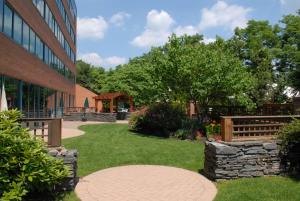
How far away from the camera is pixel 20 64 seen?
19.3m

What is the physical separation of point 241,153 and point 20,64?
13.8 meters

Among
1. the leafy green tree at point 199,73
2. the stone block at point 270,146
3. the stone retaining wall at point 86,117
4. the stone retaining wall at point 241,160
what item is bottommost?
the stone retaining wall at point 241,160

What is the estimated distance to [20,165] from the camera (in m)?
7.10

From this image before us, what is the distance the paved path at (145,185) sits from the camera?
28.0 ft

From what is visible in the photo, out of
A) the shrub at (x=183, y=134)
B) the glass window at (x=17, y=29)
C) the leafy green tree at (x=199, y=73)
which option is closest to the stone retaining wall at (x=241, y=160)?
the shrub at (x=183, y=134)

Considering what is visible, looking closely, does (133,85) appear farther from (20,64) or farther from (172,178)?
(172,178)

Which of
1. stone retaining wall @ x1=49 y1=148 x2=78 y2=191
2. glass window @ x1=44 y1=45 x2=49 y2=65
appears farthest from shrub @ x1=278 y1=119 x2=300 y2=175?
glass window @ x1=44 y1=45 x2=49 y2=65

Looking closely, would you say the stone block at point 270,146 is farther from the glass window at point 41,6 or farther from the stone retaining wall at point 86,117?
the stone retaining wall at point 86,117

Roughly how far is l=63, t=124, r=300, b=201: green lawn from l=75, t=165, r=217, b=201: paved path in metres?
0.44

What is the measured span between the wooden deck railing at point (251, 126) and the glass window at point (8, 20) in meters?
11.5

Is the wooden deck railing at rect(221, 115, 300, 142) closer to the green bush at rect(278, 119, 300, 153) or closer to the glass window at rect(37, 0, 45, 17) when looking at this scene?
the green bush at rect(278, 119, 300, 153)

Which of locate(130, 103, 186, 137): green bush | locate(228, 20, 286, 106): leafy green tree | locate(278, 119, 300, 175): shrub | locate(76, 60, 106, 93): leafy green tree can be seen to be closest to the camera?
locate(278, 119, 300, 175): shrub

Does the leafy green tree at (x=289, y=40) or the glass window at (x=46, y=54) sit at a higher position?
the leafy green tree at (x=289, y=40)

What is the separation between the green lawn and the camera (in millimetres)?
8773
